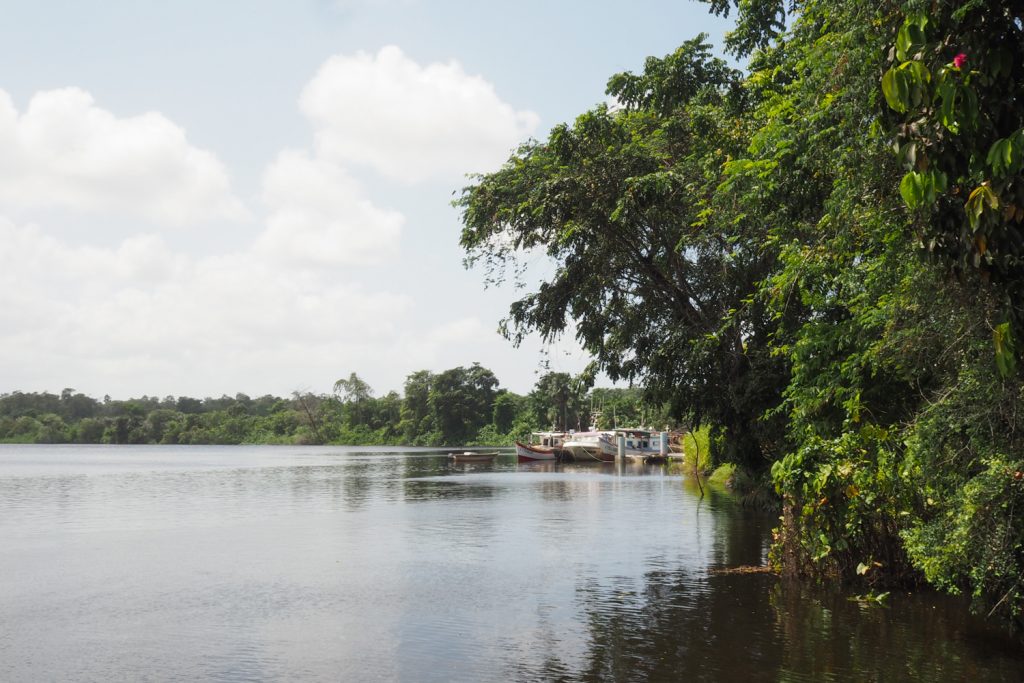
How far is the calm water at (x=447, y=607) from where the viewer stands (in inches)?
455

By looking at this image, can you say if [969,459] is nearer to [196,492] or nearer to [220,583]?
[220,583]

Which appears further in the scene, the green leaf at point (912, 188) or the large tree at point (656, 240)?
the large tree at point (656, 240)

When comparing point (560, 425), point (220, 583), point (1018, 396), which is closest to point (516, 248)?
point (220, 583)

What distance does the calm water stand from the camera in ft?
37.9

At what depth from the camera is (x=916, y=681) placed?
1041 centimetres

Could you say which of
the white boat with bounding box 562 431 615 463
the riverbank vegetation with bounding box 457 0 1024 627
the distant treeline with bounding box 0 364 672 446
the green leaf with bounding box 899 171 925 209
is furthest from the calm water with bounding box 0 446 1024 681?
the distant treeline with bounding box 0 364 672 446

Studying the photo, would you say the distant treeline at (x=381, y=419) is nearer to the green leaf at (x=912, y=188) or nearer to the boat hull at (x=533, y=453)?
the boat hull at (x=533, y=453)

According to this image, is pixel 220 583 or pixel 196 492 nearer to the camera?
pixel 220 583

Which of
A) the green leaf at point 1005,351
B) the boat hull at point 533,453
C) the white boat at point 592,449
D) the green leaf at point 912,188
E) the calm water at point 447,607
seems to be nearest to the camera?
the green leaf at point 912,188

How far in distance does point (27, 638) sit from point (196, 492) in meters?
34.8

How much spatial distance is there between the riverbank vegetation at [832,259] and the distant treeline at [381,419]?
92.9 m

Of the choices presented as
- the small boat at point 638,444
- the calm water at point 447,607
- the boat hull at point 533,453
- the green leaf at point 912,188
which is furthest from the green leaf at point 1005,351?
the small boat at point 638,444

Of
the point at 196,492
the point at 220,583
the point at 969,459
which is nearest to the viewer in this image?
the point at 969,459

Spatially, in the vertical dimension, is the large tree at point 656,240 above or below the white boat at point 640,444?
above
